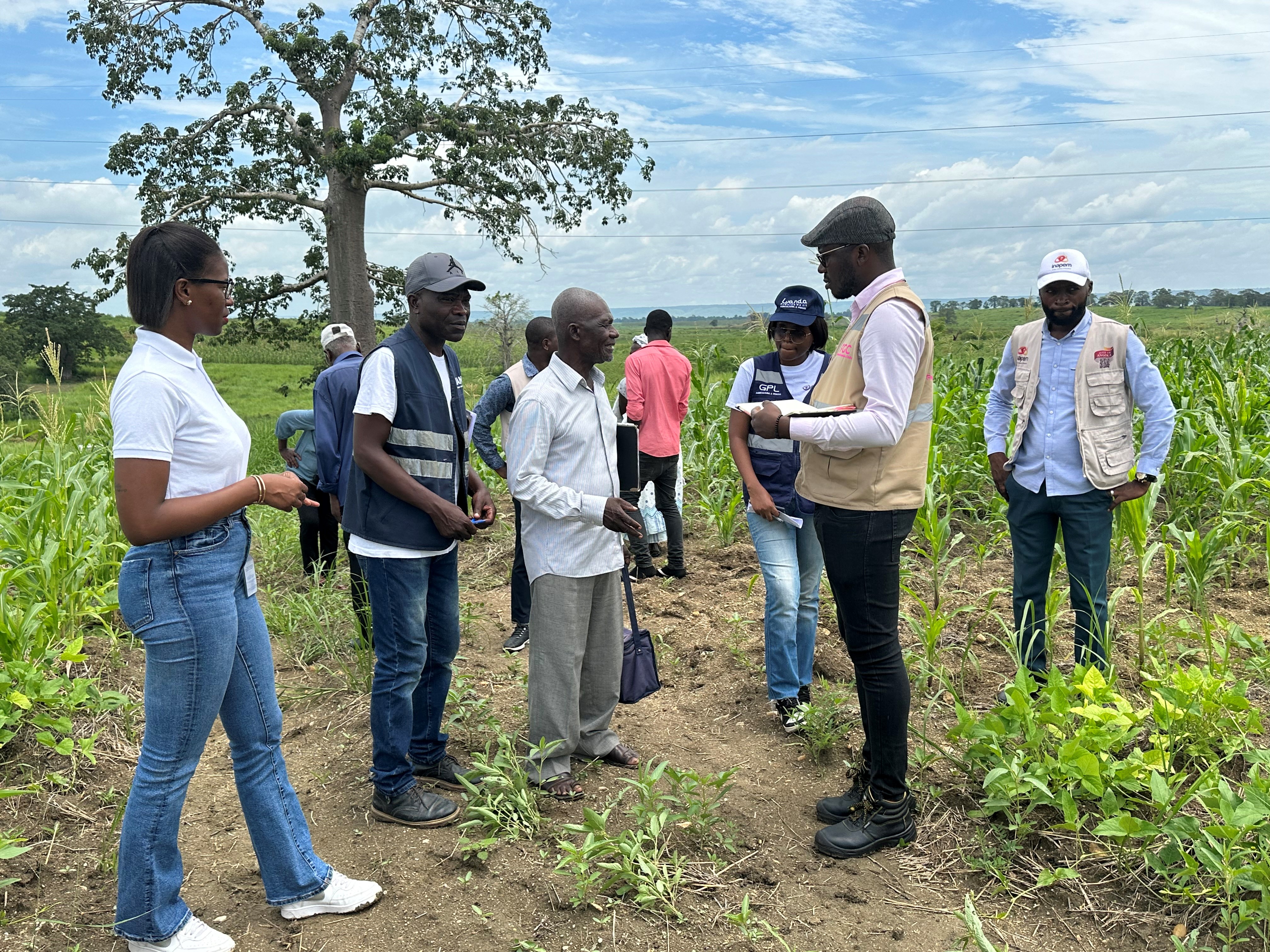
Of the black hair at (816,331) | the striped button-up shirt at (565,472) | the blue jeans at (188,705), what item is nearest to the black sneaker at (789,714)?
the striped button-up shirt at (565,472)

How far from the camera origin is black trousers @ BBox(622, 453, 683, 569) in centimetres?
668

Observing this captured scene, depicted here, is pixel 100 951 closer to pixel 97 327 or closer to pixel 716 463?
pixel 716 463

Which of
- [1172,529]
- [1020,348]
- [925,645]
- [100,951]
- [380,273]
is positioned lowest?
[100,951]

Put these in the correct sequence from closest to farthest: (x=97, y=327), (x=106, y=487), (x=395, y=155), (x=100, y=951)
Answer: (x=100, y=951) → (x=106, y=487) → (x=395, y=155) → (x=97, y=327)

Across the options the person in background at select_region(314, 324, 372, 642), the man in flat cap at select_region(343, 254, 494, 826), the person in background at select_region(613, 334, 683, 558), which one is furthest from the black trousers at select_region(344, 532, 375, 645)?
the person in background at select_region(613, 334, 683, 558)

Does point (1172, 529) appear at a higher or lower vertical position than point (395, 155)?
lower

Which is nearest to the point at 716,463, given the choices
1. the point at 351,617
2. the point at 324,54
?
the point at 351,617

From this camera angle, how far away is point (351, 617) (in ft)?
17.7

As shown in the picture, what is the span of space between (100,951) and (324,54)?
2194cm

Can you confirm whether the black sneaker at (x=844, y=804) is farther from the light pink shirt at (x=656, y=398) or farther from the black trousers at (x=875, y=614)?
the light pink shirt at (x=656, y=398)

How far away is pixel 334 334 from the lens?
5734 millimetres

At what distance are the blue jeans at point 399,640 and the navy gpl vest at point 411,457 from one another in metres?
0.10

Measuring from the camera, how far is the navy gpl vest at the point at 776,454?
406 cm

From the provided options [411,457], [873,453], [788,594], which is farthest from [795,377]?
[411,457]
